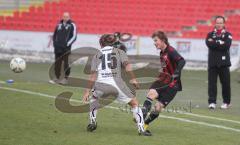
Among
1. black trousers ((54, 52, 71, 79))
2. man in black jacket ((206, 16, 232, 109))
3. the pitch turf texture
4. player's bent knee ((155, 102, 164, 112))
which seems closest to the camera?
the pitch turf texture

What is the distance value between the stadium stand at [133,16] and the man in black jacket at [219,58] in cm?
1104

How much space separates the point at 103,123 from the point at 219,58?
4291mm

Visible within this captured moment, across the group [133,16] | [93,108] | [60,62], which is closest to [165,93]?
[93,108]

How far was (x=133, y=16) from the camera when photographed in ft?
97.0

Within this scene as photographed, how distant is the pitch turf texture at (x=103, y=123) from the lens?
983 cm

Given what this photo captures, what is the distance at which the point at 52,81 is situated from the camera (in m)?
18.8

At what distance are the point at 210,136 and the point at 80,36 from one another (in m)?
17.3

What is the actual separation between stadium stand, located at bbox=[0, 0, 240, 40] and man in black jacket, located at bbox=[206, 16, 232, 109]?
1104 cm

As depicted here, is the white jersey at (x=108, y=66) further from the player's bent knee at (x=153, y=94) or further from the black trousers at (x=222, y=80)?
the black trousers at (x=222, y=80)

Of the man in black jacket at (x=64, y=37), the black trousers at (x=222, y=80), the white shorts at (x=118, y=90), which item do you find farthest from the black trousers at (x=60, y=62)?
the white shorts at (x=118, y=90)

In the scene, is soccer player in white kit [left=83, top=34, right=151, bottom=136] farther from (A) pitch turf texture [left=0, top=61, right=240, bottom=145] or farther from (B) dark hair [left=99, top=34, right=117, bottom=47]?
(A) pitch turf texture [left=0, top=61, right=240, bottom=145]

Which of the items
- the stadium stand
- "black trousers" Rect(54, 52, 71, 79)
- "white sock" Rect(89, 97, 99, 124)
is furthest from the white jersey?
the stadium stand

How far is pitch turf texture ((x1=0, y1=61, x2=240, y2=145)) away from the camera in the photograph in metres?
9.83

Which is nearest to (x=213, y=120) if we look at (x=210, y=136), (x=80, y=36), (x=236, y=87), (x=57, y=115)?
(x=210, y=136)
